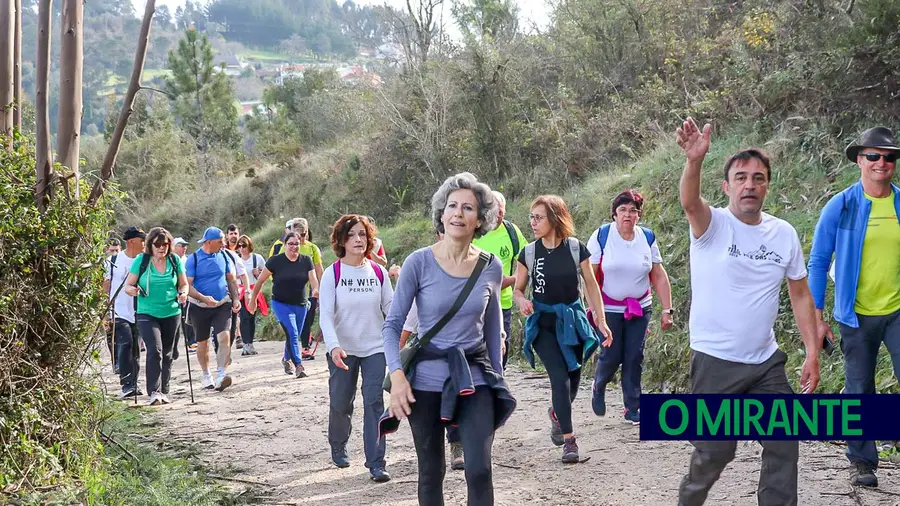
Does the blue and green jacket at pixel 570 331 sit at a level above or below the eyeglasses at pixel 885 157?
below

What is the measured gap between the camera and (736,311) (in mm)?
4906

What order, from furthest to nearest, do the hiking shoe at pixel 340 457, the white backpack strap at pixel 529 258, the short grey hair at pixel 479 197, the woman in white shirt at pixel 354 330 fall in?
1. the hiking shoe at pixel 340 457
2. the white backpack strap at pixel 529 258
3. the woman in white shirt at pixel 354 330
4. the short grey hair at pixel 479 197

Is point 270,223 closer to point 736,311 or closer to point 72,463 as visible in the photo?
point 72,463

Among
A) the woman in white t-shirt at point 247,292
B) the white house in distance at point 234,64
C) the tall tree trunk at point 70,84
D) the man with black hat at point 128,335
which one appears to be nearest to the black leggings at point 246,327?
the woman in white t-shirt at point 247,292

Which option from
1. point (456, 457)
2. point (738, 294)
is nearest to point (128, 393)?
point (456, 457)

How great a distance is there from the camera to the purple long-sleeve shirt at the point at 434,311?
4820mm

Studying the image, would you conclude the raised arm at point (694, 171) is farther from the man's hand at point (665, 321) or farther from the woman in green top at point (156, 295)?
the woman in green top at point (156, 295)

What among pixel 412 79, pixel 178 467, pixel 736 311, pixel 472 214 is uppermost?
pixel 412 79

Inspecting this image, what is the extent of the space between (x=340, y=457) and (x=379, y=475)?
2.18 ft

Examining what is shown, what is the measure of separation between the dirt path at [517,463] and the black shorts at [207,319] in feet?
3.93

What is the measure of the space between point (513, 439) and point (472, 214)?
3.99 meters

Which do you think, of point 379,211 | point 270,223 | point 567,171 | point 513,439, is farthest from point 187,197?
point 513,439

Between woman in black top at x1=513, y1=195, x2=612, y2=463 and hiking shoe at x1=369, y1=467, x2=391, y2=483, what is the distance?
1349 millimetres

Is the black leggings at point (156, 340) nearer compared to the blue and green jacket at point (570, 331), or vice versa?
the blue and green jacket at point (570, 331)
